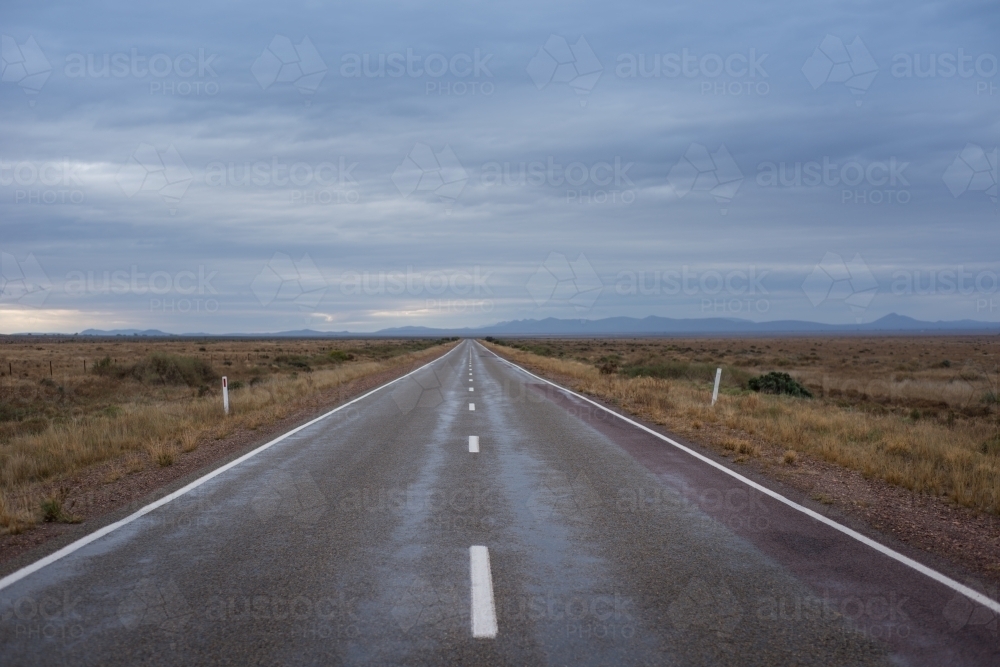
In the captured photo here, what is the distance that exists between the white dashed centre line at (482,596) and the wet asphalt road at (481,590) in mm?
37

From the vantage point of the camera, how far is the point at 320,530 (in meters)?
7.29

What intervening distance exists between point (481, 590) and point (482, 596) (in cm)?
13

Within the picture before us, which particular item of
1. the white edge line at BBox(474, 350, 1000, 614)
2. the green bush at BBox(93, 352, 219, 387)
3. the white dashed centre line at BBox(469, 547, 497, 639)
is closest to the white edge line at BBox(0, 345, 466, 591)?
the white dashed centre line at BBox(469, 547, 497, 639)

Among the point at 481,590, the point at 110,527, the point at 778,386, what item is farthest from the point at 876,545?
the point at 778,386

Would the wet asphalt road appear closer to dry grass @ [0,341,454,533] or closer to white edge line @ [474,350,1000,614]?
white edge line @ [474,350,1000,614]

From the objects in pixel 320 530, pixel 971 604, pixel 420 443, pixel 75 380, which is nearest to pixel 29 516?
pixel 320 530

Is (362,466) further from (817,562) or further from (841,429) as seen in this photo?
(841,429)

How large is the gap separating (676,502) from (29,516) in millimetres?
7083

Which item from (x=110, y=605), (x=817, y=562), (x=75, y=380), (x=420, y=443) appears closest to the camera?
(x=110, y=605)

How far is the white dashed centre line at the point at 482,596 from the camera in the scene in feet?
15.7

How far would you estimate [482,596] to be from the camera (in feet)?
17.7

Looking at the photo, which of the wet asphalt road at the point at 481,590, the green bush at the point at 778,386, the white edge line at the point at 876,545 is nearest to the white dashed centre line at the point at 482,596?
the wet asphalt road at the point at 481,590

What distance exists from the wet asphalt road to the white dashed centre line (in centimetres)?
4

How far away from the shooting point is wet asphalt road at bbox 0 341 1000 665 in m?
4.53
